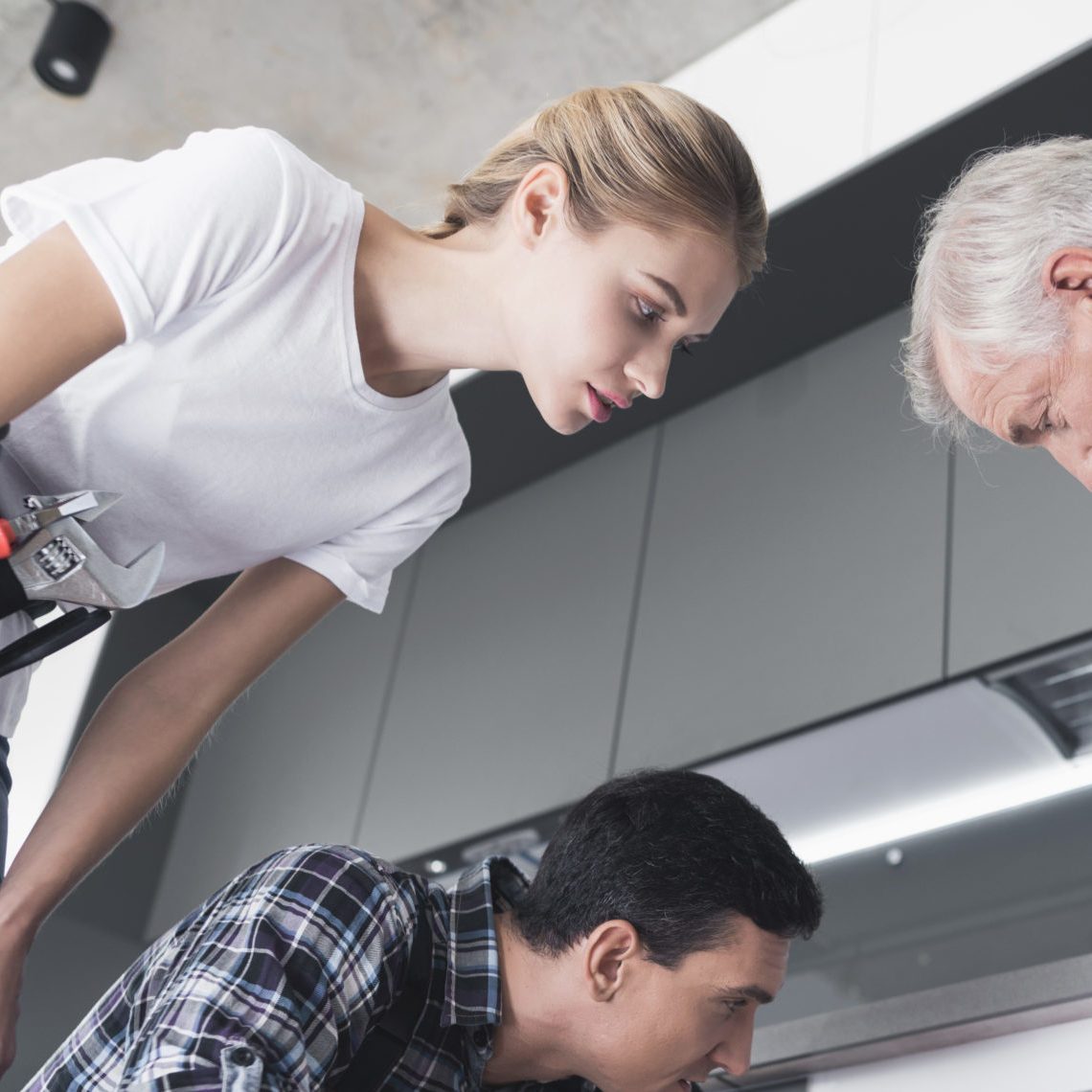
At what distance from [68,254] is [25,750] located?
2.38 m

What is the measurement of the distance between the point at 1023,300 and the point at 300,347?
0.55 metres

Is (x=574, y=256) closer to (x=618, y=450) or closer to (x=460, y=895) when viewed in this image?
(x=460, y=895)

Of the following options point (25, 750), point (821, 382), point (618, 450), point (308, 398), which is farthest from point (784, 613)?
point (25, 750)

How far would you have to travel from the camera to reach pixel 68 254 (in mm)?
940

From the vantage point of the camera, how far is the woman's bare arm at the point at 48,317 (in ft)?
3.01

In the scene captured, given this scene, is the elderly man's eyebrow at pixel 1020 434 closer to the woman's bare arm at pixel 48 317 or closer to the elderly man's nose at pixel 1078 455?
the elderly man's nose at pixel 1078 455

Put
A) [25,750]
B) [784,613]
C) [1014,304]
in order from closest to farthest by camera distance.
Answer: [1014,304]
[784,613]
[25,750]

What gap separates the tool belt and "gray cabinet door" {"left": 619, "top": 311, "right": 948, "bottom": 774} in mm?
1302

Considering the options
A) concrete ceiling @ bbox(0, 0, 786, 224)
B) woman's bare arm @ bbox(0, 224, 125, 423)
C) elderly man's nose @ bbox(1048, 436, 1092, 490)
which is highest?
woman's bare arm @ bbox(0, 224, 125, 423)

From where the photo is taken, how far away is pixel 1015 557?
77.9 inches

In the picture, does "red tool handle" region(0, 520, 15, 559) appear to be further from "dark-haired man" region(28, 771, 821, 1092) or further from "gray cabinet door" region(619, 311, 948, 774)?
"gray cabinet door" region(619, 311, 948, 774)

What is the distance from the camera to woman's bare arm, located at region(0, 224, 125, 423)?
92 cm

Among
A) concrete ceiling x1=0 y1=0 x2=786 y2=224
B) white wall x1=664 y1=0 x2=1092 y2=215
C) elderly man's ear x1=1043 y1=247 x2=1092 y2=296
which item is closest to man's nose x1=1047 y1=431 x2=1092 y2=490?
elderly man's ear x1=1043 y1=247 x2=1092 y2=296

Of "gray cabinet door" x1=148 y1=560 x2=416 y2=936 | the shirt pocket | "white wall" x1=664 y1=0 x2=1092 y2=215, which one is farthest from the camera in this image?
"gray cabinet door" x1=148 y1=560 x2=416 y2=936
